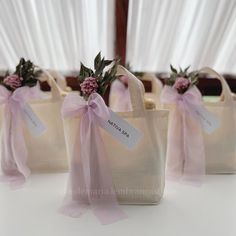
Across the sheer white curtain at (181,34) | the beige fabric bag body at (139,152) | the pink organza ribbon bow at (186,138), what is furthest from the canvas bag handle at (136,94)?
the sheer white curtain at (181,34)

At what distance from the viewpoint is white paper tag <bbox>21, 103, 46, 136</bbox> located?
82 centimetres

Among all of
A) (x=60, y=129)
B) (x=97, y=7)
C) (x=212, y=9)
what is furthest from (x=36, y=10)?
(x=212, y=9)

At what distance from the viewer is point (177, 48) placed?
131 centimetres

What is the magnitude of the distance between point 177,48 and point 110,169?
80 centimetres

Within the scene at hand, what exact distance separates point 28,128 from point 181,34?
76 centimetres

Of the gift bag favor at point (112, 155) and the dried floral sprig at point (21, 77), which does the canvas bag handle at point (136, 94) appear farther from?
the dried floral sprig at point (21, 77)

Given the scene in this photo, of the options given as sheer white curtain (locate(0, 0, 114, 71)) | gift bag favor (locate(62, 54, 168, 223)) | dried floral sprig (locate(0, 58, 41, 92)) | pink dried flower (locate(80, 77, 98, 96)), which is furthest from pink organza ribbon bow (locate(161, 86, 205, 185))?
sheer white curtain (locate(0, 0, 114, 71))

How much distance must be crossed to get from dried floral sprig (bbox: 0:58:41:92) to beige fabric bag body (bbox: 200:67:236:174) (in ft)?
1.57

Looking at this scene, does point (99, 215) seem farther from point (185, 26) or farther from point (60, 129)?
point (185, 26)

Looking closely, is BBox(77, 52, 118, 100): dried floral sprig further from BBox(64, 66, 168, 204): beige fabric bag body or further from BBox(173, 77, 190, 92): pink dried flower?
BBox(173, 77, 190, 92): pink dried flower

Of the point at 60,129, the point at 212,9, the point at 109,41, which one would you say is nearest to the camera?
the point at 60,129

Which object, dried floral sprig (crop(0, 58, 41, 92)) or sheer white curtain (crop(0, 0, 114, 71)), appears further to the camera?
sheer white curtain (crop(0, 0, 114, 71))

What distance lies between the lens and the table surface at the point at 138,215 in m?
0.60

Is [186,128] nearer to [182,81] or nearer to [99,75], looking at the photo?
[182,81]
